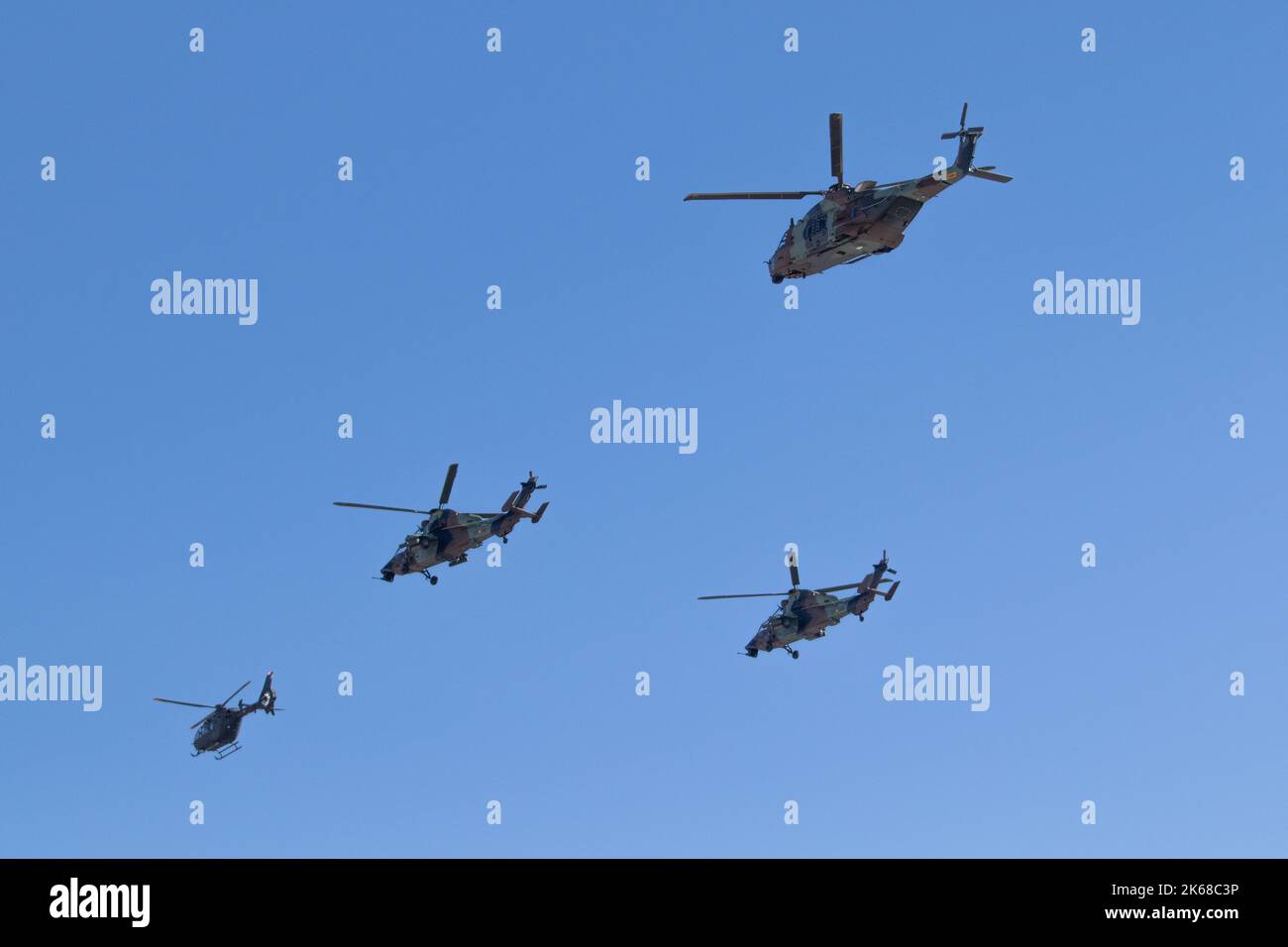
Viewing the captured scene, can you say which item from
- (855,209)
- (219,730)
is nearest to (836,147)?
(855,209)

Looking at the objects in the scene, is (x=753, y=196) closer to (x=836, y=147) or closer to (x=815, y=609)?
(x=836, y=147)

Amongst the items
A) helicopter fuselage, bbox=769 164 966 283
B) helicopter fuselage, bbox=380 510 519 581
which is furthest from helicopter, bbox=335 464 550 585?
helicopter fuselage, bbox=769 164 966 283

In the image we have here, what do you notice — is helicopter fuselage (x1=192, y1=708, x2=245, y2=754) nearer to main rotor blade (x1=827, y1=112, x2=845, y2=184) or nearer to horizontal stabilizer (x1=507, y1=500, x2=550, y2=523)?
horizontal stabilizer (x1=507, y1=500, x2=550, y2=523)

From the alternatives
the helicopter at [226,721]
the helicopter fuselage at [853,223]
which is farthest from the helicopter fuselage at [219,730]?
the helicopter fuselage at [853,223]

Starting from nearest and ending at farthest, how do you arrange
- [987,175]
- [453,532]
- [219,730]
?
[987,175] → [453,532] → [219,730]

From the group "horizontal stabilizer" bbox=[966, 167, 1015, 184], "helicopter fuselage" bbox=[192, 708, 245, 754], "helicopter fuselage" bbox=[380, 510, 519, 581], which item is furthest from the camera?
"helicopter fuselage" bbox=[192, 708, 245, 754]

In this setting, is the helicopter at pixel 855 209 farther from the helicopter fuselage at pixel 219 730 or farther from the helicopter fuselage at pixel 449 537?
the helicopter fuselage at pixel 219 730
